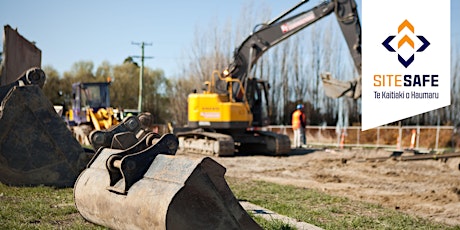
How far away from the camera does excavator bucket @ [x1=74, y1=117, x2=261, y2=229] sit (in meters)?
4.32

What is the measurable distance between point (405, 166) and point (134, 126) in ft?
28.6

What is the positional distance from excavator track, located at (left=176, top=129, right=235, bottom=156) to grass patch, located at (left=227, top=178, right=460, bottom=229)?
296 inches

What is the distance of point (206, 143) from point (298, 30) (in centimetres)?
473

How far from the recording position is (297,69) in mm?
40750

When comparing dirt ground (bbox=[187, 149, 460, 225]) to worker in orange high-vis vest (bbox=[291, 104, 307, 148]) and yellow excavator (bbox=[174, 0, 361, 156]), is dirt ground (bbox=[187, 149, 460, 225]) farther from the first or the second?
worker in orange high-vis vest (bbox=[291, 104, 307, 148])

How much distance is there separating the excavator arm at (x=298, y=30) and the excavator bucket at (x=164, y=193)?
12.7 metres

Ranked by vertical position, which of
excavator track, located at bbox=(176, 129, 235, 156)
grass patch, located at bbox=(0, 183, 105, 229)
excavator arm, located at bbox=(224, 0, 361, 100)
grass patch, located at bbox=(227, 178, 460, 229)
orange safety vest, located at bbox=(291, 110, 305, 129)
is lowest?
grass patch, located at bbox=(227, 178, 460, 229)

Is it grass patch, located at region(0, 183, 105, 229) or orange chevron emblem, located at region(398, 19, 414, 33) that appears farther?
orange chevron emblem, located at region(398, 19, 414, 33)

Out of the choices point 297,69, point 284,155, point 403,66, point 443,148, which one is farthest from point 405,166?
point 297,69

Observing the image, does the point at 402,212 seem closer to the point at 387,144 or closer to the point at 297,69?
the point at 387,144

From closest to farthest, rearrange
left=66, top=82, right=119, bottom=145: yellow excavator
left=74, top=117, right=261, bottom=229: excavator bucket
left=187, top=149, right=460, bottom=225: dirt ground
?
left=74, top=117, right=261, bottom=229: excavator bucket
left=187, top=149, right=460, bottom=225: dirt ground
left=66, top=82, right=119, bottom=145: yellow excavator

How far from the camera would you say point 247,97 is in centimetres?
1875

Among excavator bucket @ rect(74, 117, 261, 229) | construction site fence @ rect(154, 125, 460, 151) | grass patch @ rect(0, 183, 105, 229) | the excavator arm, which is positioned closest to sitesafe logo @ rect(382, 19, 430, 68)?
excavator bucket @ rect(74, 117, 261, 229)

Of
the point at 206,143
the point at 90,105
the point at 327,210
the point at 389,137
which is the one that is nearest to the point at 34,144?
the point at 327,210
